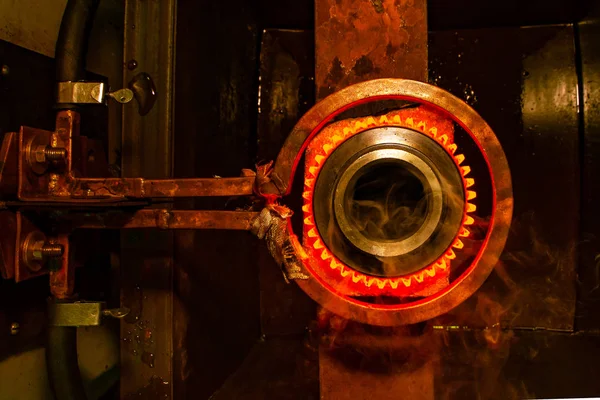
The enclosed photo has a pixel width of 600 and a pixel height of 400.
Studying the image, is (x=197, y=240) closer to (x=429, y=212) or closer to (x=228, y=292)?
(x=228, y=292)

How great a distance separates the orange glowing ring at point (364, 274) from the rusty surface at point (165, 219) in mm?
237

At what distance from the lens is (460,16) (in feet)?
6.25

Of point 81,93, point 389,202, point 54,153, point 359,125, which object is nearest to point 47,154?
point 54,153

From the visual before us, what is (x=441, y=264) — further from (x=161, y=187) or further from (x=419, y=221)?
(x=161, y=187)

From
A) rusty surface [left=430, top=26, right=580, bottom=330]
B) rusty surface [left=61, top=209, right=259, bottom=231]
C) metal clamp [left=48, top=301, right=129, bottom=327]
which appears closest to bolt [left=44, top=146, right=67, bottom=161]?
rusty surface [left=61, top=209, right=259, bottom=231]

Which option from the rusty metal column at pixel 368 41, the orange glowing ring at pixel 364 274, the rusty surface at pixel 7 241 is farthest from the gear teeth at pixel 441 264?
the rusty surface at pixel 7 241

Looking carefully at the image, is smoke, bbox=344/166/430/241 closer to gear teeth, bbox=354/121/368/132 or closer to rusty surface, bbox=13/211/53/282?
gear teeth, bbox=354/121/368/132

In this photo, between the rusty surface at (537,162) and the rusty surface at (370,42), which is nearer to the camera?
the rusty surface at (370,42)

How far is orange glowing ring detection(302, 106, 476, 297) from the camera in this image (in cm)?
115

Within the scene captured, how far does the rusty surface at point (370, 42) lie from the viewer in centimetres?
125

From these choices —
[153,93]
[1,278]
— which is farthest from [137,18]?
[1,278]

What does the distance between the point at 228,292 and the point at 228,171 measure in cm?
48

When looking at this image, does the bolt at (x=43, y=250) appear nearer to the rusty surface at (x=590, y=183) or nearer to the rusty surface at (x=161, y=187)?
the rusty surface at (x=161, y=187)

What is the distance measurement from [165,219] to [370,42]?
0.77 m
